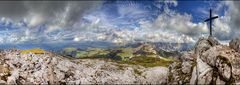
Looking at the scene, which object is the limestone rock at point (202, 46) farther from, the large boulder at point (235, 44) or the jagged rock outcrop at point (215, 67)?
the large boulder at point (235, 44)

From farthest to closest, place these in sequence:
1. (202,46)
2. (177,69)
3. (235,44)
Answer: (177,69)
(202,46)
(235,44)

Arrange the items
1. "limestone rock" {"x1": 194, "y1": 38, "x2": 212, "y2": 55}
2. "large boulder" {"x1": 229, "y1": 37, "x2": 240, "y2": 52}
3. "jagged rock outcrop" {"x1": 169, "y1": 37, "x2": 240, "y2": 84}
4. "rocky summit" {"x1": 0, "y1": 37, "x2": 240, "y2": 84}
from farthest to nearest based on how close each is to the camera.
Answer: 1. "limestone rock" {"x1": 194, "y1": 38, "x2": 212, "y2": 55}
2. "large boulder" {"x1": 229, "y1": 37, "x2": 240, "y2": 52}
3. "rocky summit" {"x1": 0, "y1": 37, "x2": 240, "y2": 84}
4. "jagged rock outcrop" {"x1": 169, "y1": 37, "x2": 240, "y2": 84}

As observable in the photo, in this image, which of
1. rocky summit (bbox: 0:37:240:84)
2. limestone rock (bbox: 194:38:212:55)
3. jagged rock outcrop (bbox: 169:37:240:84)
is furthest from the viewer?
limestone rock (bbox: 194:38:212:55)

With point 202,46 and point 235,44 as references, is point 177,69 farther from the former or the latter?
point 235,44

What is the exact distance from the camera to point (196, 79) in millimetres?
82438

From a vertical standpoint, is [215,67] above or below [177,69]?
above

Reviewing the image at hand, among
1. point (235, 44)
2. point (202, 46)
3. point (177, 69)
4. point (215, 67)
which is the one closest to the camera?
point (215, 67)

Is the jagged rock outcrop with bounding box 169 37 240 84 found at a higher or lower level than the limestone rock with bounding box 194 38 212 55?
lower

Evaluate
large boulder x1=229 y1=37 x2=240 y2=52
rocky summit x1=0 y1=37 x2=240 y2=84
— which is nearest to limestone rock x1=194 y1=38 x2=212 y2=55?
rocky summit x1=0 y1=37 x2=240 y2=84

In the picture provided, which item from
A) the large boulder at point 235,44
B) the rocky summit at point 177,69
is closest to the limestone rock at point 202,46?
the rocky summit at point 177,69

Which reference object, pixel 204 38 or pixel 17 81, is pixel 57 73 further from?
pixel 204 38

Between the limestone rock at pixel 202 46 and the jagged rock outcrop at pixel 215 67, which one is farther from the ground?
the limestone rock at pixel 202 46

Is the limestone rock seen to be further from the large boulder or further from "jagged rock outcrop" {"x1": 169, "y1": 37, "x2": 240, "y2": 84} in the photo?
the large boulder

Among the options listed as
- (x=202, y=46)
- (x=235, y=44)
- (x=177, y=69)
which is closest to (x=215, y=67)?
(x=235, y=44)
